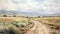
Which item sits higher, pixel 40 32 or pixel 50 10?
pixel 50 10

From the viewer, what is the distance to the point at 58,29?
8.61 ft

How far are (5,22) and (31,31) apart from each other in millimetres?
583

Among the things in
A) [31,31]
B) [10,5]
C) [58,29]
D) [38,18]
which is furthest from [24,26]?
[58,29]

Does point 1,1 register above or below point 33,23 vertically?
above

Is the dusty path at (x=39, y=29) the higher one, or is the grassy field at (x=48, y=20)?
the grassy field at (x=48, y=20)

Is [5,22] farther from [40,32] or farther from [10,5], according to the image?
[40,32]

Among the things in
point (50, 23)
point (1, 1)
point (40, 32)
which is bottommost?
point (40, 32)

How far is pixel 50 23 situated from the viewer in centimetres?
265

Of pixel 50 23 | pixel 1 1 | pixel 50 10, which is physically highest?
pixel 1 1

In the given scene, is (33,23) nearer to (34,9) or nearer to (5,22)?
(34,9)

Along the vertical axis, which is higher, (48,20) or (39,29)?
(48,20)

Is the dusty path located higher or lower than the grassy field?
lower

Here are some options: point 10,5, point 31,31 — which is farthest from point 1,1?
point 31,31

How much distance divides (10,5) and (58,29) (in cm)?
115
